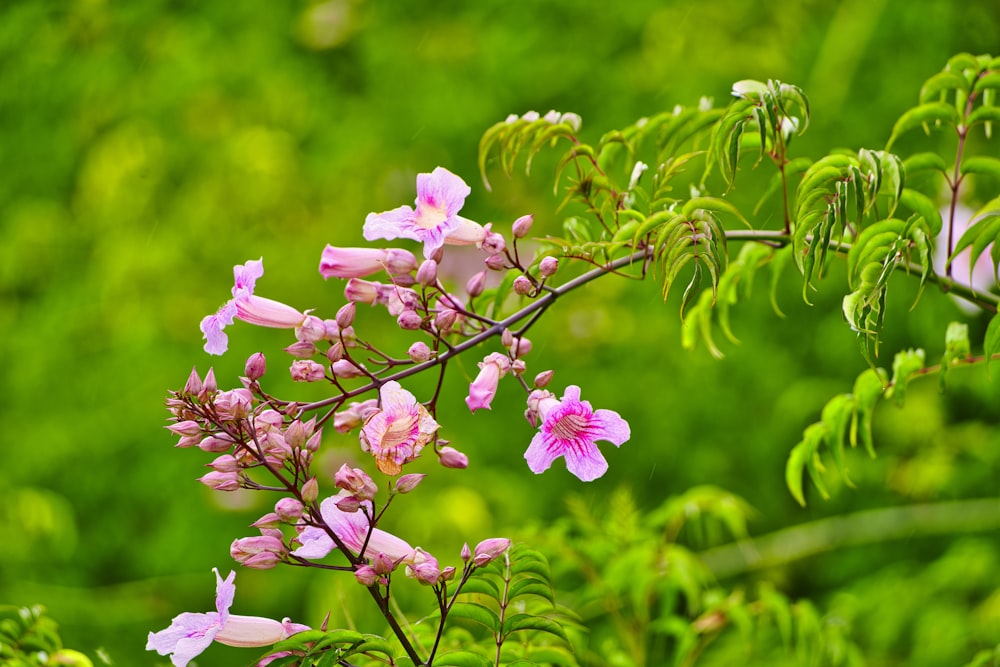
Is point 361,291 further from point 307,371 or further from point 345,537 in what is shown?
point 345,537

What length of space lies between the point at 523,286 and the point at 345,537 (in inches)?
13.0

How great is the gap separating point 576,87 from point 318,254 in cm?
120

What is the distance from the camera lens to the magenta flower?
1.08 meters

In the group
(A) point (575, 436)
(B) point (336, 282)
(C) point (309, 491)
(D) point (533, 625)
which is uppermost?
(B) point (336, 282)

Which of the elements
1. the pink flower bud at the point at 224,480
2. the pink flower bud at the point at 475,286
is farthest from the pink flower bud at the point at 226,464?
the pink flower bud at the point at 475,286

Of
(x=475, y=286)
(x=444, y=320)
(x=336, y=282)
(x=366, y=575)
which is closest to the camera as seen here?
(x=366, y=575)

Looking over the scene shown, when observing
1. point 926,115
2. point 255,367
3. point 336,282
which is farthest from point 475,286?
point 336,282

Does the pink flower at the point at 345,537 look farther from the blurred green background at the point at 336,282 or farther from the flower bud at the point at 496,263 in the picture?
the blurred green background at the point at 336,282

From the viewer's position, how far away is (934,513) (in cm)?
271

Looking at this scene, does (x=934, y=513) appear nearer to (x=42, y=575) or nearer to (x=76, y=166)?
(x=42, y=575)

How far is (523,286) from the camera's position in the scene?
109 centimetres

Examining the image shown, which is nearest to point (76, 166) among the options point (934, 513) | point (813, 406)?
point (813, 406)

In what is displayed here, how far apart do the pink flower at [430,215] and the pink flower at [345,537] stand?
0.95 ft

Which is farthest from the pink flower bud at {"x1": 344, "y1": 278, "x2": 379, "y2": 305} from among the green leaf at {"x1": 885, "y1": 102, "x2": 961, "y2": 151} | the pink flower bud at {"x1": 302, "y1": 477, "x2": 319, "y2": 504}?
the green leaf at {"x1": 885, "y1": 102, "x2": 961, "y2": 151}
